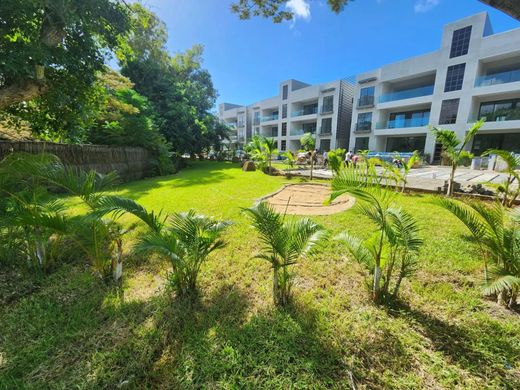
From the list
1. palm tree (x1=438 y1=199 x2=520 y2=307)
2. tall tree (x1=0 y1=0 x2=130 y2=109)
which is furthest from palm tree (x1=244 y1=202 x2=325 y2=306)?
tall tree (x1=0 y1=0 x2=130 y2=109)

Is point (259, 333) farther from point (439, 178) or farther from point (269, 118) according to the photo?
point (269, 118)

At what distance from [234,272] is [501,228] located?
10.7 ft

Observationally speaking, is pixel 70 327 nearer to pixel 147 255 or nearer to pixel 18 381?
pixel 18 381

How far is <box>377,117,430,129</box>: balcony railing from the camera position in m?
19.6

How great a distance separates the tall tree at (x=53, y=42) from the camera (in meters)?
3.63

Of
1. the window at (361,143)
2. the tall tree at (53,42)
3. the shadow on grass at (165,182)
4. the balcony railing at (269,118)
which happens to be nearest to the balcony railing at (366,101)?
the window at (361,143)

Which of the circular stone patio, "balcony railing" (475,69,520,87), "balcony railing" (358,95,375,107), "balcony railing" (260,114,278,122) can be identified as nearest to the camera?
the circular stone patio

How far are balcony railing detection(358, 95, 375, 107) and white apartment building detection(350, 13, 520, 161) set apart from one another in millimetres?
97

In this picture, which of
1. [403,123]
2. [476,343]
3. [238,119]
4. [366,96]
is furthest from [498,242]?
[238,119]

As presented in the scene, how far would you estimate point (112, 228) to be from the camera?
3.21 m

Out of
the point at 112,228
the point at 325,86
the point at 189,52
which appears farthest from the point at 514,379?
the point at 189,52

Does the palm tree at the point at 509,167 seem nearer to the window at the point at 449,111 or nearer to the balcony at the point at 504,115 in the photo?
the balcony at the point at 504,115

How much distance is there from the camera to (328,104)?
2736 centimetres

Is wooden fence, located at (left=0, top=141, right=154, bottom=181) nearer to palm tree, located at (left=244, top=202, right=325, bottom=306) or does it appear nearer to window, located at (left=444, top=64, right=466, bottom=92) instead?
palm tree, located at (left=244, top=202, right=325, bottom=306)
